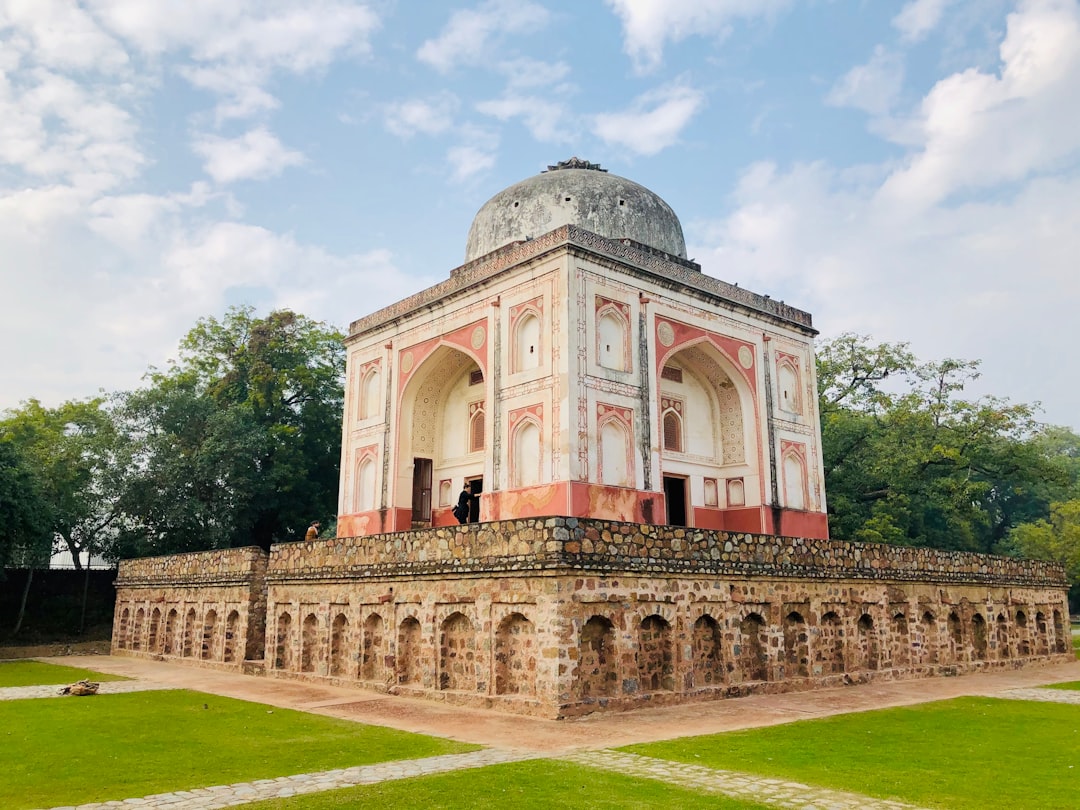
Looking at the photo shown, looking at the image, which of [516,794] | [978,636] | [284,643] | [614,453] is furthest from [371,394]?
[516,794]

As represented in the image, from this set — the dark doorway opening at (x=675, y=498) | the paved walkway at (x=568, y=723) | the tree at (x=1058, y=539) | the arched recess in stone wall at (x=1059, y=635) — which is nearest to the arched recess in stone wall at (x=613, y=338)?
the dark doorway opening at (x=675, y=498)

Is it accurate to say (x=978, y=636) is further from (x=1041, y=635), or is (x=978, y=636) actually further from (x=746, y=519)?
(x=746, y=519)

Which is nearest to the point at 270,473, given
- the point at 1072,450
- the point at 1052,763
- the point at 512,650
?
the point at 512,650

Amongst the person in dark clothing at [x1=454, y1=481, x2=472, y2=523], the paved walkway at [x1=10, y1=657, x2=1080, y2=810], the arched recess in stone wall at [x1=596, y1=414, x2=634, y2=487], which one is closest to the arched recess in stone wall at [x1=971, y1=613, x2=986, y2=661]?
the paved walkway at [x1=10, y1=657, x2=1080, y2=810]

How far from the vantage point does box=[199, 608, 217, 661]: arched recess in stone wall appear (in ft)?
64.3

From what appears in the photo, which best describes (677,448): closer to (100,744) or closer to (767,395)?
(767,395)

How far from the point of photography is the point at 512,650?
11.8 metres

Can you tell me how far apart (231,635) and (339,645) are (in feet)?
16.4

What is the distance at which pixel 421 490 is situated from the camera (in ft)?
69.4

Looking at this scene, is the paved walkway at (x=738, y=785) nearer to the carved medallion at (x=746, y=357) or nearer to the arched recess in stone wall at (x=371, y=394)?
the carved medallion at (x=746, y=357)

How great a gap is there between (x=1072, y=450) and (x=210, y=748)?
238 feet

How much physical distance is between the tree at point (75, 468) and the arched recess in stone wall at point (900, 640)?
74.3 ft

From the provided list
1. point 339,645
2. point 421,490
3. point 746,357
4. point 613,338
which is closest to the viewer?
point 339,645

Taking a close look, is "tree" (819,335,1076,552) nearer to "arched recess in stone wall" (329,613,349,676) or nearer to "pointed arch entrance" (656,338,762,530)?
"pointed arch entrance" (656,338,762,530)
